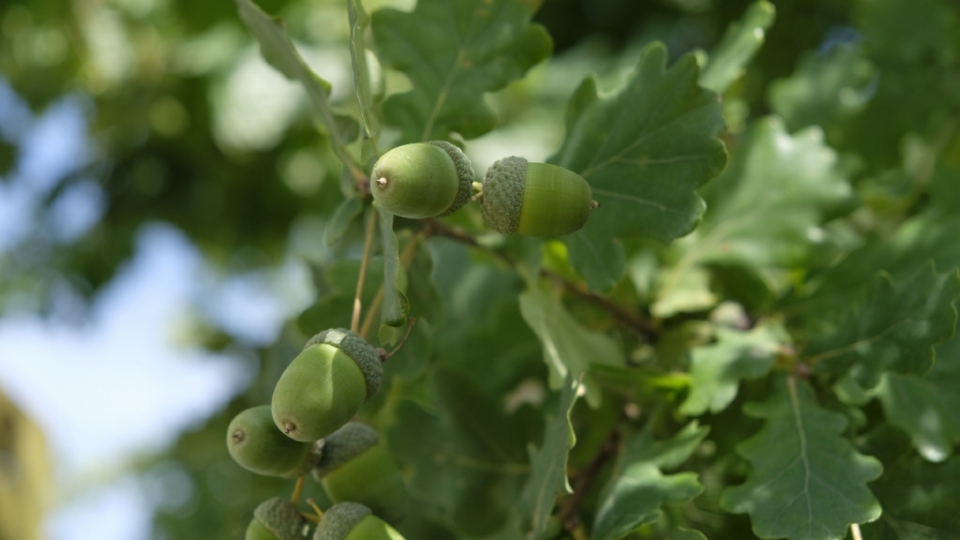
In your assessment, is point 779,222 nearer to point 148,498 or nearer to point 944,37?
point 944,37

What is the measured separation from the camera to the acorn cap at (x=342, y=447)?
0.79 meters

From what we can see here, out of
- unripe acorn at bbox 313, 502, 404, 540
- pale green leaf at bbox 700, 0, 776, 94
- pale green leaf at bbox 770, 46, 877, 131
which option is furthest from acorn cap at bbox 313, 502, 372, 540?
pale green leaf at bbox 770, 46, 877, 131

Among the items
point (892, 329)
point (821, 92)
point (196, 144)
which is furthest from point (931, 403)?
point (196, 144)

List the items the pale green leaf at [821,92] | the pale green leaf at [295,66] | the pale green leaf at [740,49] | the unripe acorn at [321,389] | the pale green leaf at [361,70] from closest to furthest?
the unripe acorn at [321,389] < the pale green leaf at [361,70] < the pale green leaf at [295,66] < the pale green leaf at [740,49] < the pale green leaf at [821,92]

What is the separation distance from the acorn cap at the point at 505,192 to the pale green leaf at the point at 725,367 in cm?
30

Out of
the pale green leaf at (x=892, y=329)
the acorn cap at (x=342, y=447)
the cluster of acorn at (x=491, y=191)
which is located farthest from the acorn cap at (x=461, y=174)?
the pale green leaf at (x=892, y=329)

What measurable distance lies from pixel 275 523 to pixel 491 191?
0.35 meters

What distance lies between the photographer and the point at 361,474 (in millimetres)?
783

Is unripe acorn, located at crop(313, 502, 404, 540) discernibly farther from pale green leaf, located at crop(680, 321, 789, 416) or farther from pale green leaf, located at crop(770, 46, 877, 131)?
pale green leaf, located at crop(770, 46, 877, 131)

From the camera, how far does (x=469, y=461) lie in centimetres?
105

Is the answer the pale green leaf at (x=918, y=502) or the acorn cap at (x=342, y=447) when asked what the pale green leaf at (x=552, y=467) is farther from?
the pale green leaf at (x=918, y=502)

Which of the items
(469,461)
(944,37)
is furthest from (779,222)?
(944,37)

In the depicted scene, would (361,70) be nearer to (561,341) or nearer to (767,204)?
(561,341)

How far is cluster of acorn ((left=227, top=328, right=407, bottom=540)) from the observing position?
0.66m
